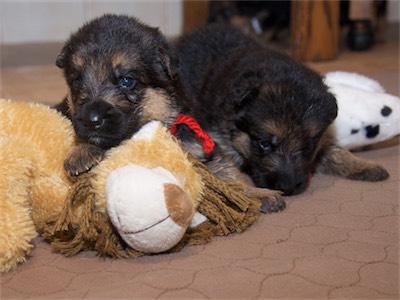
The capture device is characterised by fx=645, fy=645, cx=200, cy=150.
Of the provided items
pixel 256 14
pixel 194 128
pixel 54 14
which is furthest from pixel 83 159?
pixel 256 14

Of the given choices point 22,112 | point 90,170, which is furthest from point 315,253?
point 22,112

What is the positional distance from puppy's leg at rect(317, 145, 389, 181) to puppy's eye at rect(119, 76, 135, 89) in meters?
0.99

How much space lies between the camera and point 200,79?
3102 mm

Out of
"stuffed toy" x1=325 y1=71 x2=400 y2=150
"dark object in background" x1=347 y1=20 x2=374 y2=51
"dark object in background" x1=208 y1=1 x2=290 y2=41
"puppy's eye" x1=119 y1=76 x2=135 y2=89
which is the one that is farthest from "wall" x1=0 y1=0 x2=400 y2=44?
"puppy's eye" x1=119 y1=76 x2=135 y2=89

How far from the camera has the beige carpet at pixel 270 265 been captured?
5.27 feet

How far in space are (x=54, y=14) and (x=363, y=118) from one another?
327 cm

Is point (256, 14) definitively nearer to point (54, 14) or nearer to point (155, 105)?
point (54, 14)

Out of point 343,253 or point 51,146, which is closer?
point 343,253

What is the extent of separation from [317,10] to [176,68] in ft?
9.17

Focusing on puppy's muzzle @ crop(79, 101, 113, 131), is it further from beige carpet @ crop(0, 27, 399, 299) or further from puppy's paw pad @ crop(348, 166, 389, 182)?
puppy's paw pad @ crop(348, 166, 389, 182)

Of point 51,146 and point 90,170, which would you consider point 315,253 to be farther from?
point 51,146

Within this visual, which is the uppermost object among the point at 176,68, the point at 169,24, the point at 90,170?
the point at 176,68

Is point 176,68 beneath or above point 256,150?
above

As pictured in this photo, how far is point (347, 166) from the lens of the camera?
2596 mm
